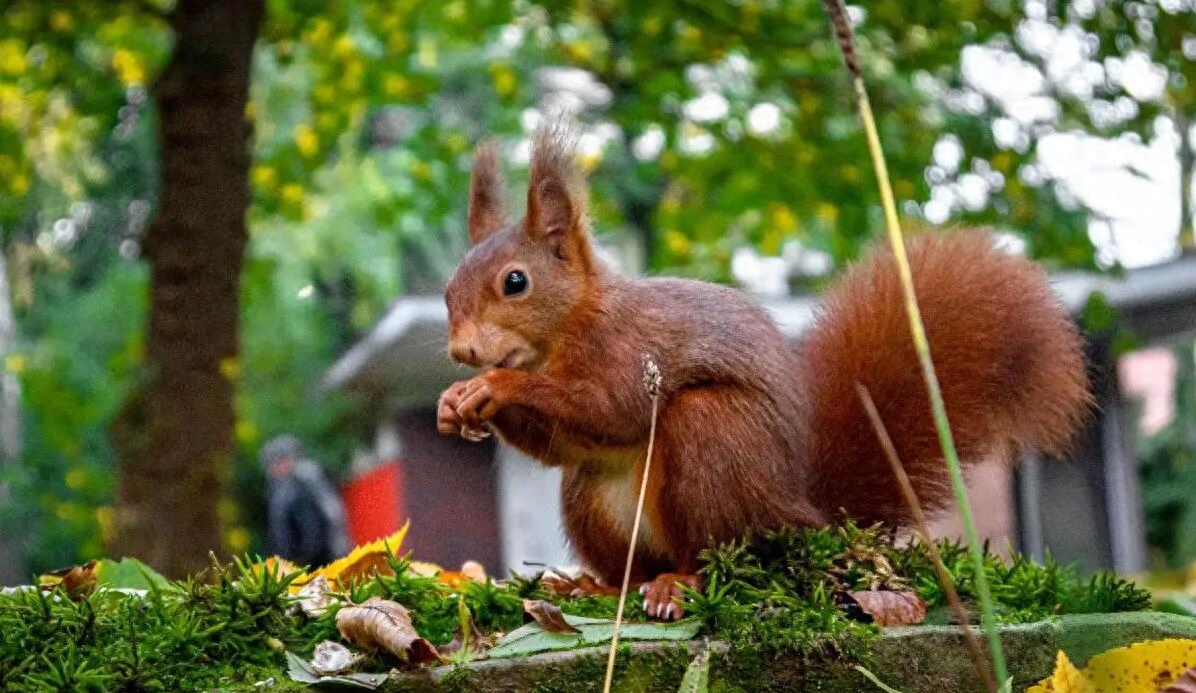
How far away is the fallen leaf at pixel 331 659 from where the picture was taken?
1.34 metres

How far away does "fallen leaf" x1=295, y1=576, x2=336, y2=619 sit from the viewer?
1.46 m

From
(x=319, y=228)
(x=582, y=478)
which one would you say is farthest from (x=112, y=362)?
(x=319, y=228)

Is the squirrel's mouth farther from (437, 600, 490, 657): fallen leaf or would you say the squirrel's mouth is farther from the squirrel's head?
(437, 600, 490, 657): fallen leaf

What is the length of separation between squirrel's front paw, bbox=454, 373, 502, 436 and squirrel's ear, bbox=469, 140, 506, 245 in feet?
1.39

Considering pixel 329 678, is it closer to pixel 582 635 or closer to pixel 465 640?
pixel 465 640

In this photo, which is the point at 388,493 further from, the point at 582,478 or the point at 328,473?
the point at 582,478

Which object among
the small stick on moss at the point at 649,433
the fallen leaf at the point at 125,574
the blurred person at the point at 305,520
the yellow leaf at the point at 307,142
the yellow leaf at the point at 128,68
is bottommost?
the blurred person at the point at 305,520

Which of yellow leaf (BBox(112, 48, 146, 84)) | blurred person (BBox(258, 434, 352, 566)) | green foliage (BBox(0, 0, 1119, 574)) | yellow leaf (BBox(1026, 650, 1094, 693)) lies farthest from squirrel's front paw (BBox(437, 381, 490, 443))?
blurred person (BBox(258, 434, 352, 566))

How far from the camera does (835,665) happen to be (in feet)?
4.70

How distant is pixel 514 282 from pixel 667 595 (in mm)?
497

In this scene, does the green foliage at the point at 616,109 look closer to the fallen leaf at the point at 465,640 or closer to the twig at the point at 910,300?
the fallen leaf at the point at 465,640

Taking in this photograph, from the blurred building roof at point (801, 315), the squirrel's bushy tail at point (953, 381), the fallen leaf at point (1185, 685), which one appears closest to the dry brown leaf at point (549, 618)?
the squirrel's bushy tail at point (953, 381)

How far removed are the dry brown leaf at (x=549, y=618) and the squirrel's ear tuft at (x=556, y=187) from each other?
586mm

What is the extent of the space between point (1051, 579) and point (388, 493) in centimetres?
928
